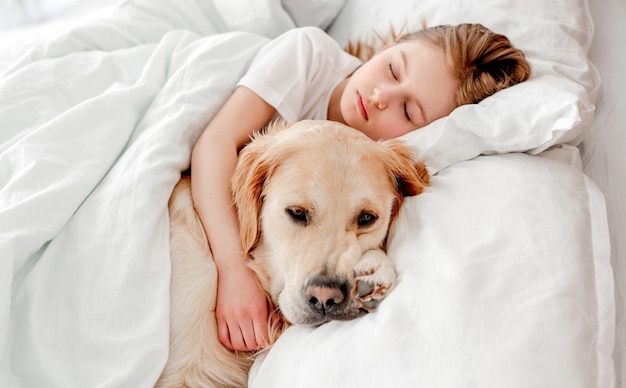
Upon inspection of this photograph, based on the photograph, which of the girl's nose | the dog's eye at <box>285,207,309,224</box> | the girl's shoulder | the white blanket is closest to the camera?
the white blanket

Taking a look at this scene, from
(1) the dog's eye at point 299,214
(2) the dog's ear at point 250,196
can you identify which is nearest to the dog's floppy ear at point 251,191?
(2) the dog's ear at point 250,196

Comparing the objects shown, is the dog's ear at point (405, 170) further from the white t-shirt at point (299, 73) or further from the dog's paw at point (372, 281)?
the white t-shirt at point (299, 73)

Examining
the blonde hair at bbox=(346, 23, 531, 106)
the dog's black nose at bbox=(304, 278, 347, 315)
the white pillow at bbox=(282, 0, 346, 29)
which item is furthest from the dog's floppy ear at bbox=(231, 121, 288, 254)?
the white pillow at bbox=(282, 0, 346, 29)

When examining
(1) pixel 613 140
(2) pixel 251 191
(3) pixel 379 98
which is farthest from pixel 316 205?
(1) pixel 613 140

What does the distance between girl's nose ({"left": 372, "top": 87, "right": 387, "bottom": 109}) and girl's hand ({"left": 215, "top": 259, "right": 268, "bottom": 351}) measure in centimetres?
63

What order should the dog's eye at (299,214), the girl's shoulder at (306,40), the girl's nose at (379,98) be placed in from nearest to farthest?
the dog's eye at (299,214) < the girl's nose at (379,98) < the girl's shoulder at (306,40)

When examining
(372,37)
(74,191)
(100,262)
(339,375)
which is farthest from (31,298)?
(372,37)

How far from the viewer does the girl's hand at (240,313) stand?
1.25m

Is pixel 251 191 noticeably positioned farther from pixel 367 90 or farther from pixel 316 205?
pixel 367 90

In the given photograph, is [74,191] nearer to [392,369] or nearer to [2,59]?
[392,369]

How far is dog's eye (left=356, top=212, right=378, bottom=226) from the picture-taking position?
1.25 meters

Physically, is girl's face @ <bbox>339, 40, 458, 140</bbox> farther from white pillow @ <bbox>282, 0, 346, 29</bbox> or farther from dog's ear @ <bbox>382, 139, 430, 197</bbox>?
white pillow @ <bbox>282, 0, 346, 29</bbox>

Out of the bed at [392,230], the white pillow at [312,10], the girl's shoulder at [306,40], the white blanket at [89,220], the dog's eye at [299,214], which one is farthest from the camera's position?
the white pillow at [312,10]

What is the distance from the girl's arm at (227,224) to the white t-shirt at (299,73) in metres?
0.11
